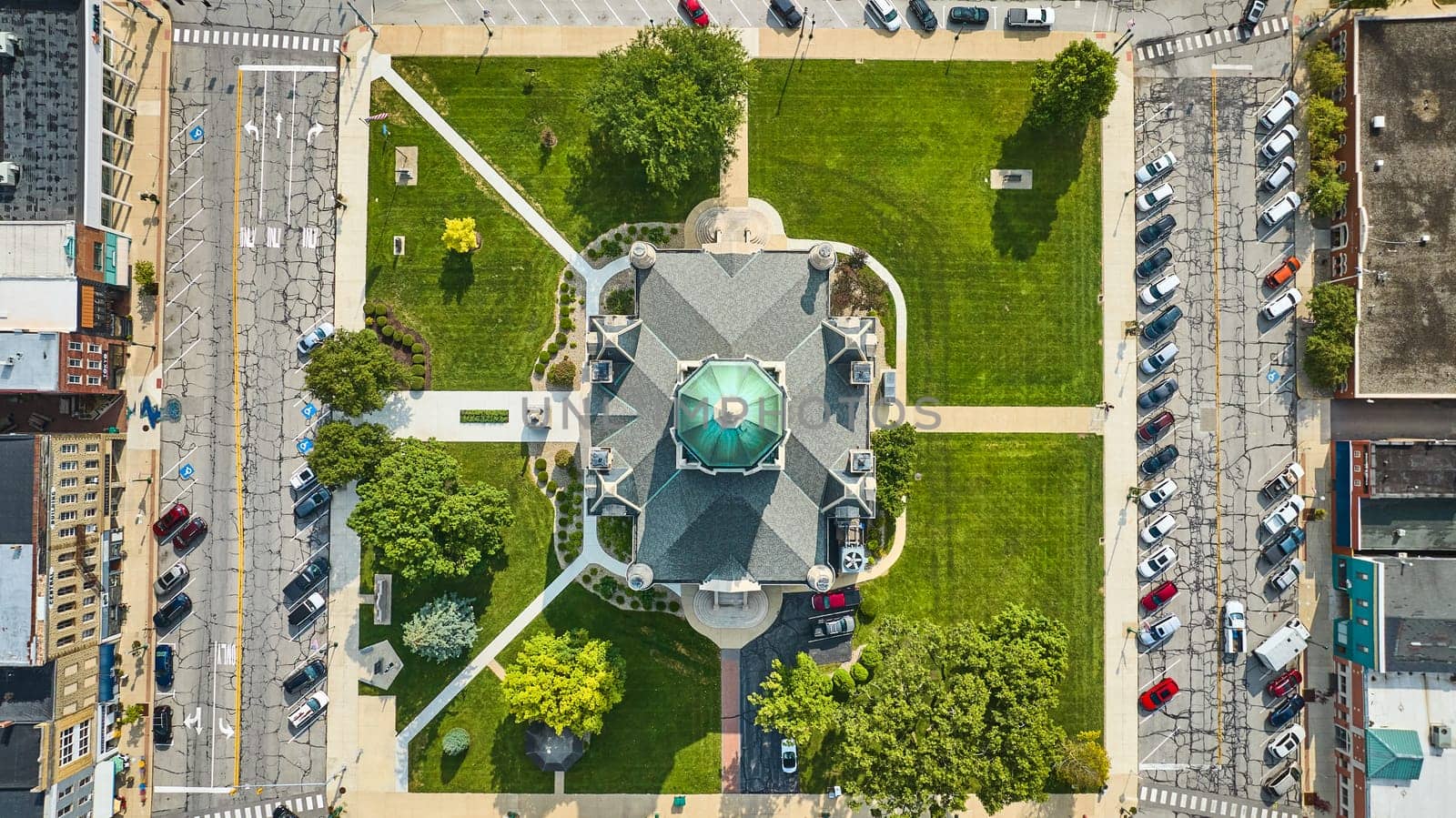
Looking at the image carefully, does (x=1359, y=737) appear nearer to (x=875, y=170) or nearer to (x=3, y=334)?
(x=875, y=170)

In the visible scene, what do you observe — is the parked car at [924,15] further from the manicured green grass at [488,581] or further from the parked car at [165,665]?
the parked car at [165,665]

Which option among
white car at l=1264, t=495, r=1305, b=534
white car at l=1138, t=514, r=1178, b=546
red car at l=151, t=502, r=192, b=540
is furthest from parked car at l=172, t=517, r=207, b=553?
white car at l=1264, t=495, r=1305, b=534

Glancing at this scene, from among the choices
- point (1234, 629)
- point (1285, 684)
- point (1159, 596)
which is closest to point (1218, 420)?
point (1159, 596)

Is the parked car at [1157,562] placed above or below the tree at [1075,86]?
below

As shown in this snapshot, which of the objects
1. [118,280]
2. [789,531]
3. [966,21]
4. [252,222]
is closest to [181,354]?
[118,280]

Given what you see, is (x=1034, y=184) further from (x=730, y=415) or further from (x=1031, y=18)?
(x=730, y=415)

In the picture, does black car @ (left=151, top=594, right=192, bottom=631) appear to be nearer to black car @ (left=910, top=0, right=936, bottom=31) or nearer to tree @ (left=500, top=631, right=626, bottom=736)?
tree @ (left=500, top=631, right=626, bottom=736)

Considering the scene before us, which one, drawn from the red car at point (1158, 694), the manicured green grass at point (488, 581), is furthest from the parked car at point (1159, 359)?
the manicured green grass at point (488, 581)
